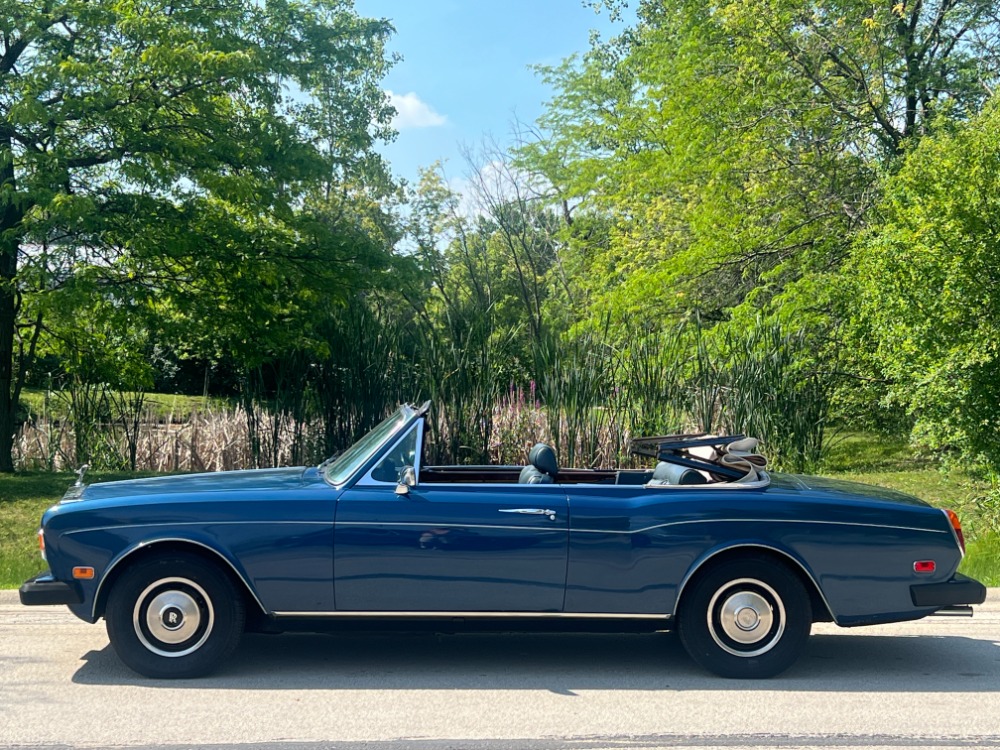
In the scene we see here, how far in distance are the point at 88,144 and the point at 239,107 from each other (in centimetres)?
298

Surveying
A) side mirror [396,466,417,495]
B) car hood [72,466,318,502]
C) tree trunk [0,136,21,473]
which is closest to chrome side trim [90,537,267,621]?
car hood [72,466,318,502]

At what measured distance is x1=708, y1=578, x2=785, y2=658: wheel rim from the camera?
569 centimetres

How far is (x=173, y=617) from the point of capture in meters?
5.58

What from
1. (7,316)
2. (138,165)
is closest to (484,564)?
(138,165)

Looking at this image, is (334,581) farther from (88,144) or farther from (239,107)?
(239,107)

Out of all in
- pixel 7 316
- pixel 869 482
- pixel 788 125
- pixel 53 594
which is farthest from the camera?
pixel 788 125

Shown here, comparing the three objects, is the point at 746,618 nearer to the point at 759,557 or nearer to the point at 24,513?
the point at 759,557

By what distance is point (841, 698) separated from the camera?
213 inches

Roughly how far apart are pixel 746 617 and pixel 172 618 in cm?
304

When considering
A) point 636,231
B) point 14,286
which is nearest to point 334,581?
point 14,286

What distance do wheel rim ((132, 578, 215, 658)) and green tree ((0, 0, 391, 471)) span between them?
8.16 m

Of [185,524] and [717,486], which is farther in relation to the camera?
[717,486]

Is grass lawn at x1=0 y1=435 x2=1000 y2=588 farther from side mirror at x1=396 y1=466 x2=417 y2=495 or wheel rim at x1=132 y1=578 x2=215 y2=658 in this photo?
side mirror at x1=396 y1=466 x2=417 y2=495

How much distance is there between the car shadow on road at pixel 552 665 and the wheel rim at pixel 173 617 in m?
0.20
